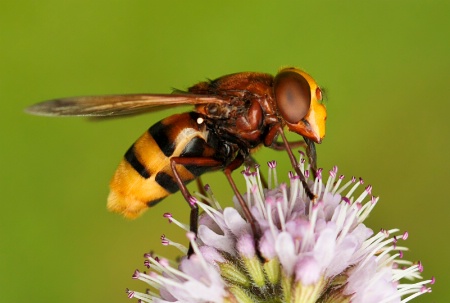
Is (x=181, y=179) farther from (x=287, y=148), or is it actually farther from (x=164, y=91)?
(x=164, y=91)

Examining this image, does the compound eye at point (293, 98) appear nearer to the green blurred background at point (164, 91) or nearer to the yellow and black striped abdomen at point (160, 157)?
the yellow and black striped abdomen at point (160, 157)

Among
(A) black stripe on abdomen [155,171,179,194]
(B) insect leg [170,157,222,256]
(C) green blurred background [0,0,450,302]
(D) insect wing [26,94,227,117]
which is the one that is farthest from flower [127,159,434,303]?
(C) green blurred background [0,0,450,302]

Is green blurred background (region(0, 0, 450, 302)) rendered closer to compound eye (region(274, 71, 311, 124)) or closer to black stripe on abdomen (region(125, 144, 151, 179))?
black stripe on abdomen (region(125, 144, 151, 179))

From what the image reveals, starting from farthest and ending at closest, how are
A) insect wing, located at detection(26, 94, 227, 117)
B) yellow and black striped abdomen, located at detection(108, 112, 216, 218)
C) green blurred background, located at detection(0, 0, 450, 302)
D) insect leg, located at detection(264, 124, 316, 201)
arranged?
1. green blurred background, located at detection(0, 0, 450, 302)
2. yellow and black striped abdomen, located at detection(108, 112, 216, 218)
3. insect leg, located at detection(264, 124, 316, 201)
4. insect wing, located at detection(26, 94, 227, 117)

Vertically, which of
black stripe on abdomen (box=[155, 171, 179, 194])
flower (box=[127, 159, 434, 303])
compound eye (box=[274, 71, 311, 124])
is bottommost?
flower (box=[127, 159, 434, 303])

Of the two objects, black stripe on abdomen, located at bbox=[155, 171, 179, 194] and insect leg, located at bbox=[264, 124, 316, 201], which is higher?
insect leg, located at bbox=[264, 124, 316, 201]

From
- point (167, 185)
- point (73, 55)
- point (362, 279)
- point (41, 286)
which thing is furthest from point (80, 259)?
point (362, 279)

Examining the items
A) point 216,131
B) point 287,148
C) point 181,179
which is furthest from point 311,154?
point 181,179
